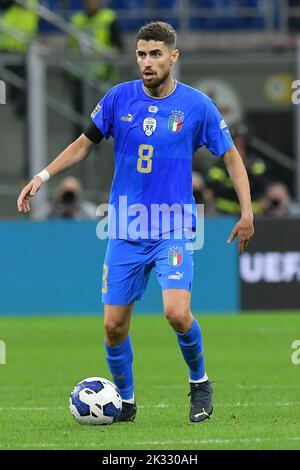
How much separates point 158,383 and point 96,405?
2.62 m

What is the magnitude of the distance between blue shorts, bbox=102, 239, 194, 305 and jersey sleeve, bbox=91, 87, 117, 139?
2.41 feet

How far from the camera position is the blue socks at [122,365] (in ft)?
27.5

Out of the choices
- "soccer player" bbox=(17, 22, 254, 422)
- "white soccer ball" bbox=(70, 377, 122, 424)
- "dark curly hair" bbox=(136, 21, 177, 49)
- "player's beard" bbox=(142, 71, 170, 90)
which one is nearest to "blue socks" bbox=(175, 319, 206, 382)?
"soccer player" bbox=(17, 22, 254, 422)

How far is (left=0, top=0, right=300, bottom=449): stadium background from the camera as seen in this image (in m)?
12.4

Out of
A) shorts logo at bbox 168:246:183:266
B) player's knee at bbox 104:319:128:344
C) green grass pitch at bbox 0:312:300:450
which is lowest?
green grass pitch at bbox 0:312:300:450

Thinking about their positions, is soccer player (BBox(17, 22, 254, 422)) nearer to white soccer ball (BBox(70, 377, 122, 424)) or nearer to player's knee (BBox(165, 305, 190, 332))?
player's knee (BBox(165, 305, 190, 332))

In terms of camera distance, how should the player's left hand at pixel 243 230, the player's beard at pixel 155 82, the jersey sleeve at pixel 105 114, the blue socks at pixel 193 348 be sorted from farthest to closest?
the jersey sleeve at pixel 105 114, the blue socks at pixel 193 348, the player's beard at pixel 155 82, the player's left hand at pixel 243 230

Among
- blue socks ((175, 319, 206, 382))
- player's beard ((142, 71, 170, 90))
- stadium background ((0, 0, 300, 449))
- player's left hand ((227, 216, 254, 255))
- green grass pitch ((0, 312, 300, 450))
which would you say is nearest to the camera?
green grass pitch ((0, 312, 300, 450))

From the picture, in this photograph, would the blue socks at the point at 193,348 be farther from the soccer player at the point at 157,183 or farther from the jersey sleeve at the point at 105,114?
the jersey sleeve at the point at 105,114

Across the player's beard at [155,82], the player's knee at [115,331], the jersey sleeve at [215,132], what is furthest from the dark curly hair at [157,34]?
the player's knee at [115,331]

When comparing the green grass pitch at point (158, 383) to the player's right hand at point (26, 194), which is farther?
the player's right hand at point (26, 194)

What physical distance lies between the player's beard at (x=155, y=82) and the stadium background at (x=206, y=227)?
2.15 m

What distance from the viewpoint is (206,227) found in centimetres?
1666
